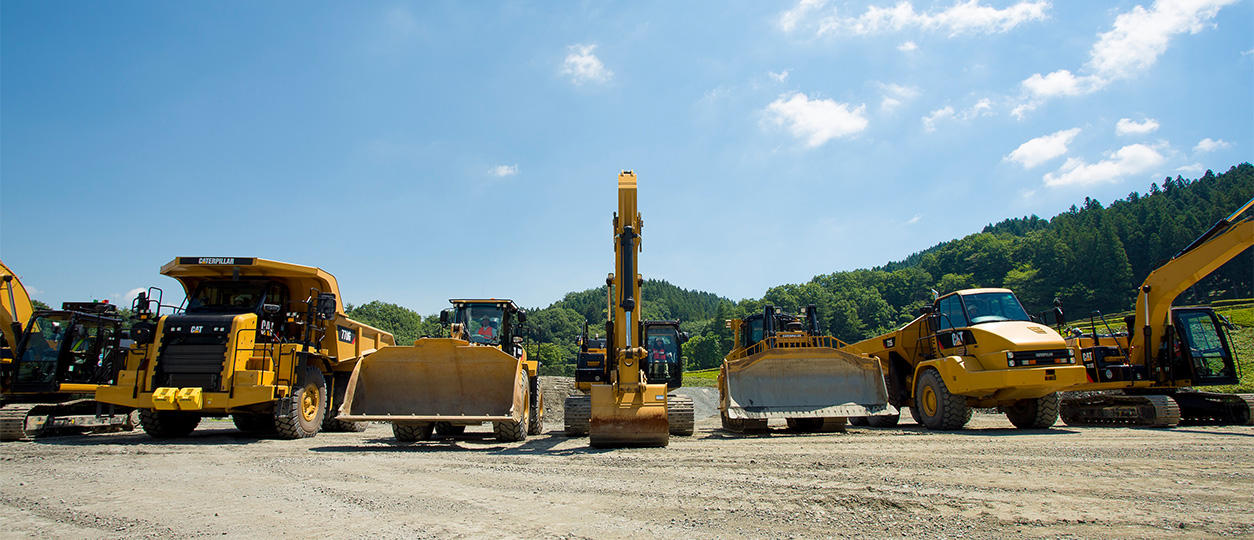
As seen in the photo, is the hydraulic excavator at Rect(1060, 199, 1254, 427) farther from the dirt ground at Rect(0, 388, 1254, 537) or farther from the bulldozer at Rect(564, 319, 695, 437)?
the bulldozer at Rect(564, 319, 695, 437)

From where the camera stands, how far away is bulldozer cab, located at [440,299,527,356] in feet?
40.9

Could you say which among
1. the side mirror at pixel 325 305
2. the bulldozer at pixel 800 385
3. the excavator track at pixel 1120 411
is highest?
the side mirror at pixel 325 305

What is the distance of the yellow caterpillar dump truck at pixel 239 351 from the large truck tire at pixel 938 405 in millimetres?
9524

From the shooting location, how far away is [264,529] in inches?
157

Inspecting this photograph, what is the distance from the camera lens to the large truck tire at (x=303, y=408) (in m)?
9.70

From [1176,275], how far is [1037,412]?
13.3 feet

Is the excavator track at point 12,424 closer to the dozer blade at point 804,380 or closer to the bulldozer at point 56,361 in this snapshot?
the bulldozer at point 56,361

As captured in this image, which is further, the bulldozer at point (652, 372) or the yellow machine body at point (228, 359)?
the bulldozer at point (652, 372)

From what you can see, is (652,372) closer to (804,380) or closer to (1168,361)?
(804,380)

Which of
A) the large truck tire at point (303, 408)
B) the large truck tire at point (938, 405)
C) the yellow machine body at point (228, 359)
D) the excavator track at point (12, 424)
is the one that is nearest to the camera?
the yellow machine body at point (228, 359)

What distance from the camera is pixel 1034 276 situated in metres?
79.9

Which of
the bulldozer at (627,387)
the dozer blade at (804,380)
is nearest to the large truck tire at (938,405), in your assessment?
the dozer blade at (804,380)

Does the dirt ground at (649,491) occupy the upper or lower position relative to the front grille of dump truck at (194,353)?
lower

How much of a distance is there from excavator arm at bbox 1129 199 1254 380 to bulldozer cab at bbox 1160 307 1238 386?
0.27 metres
